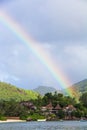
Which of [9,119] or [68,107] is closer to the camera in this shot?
[9,119]

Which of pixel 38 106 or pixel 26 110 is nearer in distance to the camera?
pixel 26 110

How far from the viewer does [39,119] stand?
173875 millimetres

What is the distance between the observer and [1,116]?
17075 centimetres

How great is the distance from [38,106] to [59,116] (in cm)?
1334

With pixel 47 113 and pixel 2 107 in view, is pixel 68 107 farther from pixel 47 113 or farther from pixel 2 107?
pixel 2 107

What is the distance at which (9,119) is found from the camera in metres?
170

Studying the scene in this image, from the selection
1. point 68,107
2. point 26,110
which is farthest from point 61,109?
point 26,110

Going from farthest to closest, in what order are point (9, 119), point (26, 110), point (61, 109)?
point (61, 109) → point (26, 110) → point (9, 119)

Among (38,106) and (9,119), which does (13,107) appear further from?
(38,106)

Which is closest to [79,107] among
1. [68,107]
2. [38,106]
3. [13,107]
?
[68,107]

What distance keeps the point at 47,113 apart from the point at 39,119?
14850 mm

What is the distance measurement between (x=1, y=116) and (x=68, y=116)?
34338 millimetres

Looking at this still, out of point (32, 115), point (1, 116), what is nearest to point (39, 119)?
point (32, 115)

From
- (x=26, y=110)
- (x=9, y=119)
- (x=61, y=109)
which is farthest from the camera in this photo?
(x=61, y=109)
